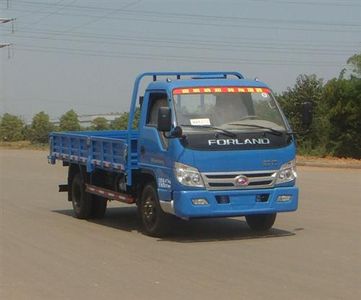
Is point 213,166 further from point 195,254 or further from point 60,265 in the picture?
point 60,265

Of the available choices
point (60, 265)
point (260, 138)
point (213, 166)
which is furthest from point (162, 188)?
point (60, 265)

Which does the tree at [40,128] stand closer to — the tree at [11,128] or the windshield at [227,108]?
the tree at [11,128]

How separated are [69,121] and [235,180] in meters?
47.4

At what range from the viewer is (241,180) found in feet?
32.3

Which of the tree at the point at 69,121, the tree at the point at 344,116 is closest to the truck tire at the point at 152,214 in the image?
the tree at the point at 344,116

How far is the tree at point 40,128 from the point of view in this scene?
5618cm

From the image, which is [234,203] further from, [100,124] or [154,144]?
[100,124]

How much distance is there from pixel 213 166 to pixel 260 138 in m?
0.86

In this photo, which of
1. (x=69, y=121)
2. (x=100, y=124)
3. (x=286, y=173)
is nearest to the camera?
(x=286, y=173)

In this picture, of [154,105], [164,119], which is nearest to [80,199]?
[154,105]

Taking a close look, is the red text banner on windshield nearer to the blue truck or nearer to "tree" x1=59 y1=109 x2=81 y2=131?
the blue truck

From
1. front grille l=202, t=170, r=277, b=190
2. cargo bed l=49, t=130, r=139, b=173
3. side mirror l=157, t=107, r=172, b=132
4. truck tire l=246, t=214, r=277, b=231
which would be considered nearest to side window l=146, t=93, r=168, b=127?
cargo bed l=49, t=130, r=139, b=173

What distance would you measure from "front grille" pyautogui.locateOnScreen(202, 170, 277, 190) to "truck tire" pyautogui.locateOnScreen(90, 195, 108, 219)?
3789 millimetres

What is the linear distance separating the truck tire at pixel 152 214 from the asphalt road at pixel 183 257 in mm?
171
